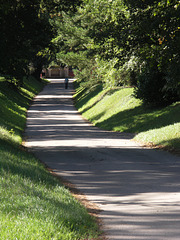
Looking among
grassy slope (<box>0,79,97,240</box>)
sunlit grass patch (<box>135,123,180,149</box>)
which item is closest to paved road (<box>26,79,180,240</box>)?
grassy slope (<box>0,79,97,240</box>)

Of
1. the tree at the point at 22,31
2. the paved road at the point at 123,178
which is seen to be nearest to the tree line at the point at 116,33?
the tree at the point at 22,31

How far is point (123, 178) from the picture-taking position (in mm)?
12180

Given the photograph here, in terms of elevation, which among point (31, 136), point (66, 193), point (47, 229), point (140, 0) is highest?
point (140, 0)

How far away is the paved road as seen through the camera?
7.45 metres

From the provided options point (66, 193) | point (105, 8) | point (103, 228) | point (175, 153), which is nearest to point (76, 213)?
point (103, 228)

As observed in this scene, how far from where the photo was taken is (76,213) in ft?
24.6

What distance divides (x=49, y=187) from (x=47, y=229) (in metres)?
3.46

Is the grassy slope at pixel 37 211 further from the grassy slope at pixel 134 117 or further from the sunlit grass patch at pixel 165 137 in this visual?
the grassy slope at pixel 134 117

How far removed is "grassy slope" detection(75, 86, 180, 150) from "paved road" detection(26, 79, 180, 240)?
1073mm

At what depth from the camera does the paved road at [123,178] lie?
7454 mm

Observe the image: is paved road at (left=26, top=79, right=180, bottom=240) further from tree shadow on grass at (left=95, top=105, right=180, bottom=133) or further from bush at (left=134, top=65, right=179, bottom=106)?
bush at (left=134, top=65, right=179, bottom=106)

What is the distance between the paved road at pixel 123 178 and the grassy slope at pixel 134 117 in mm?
1073

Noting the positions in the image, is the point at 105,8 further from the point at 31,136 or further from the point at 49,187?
the point at 49,187

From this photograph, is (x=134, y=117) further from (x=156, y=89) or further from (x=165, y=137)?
(x=165, y=137)
